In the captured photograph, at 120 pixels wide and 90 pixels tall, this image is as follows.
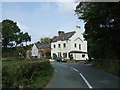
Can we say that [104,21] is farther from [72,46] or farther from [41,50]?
[41,50]

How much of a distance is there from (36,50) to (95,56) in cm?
5008

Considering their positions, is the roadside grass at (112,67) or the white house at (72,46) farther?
the white house at (72,46)

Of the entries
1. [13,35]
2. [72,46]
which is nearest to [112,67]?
[13,35]

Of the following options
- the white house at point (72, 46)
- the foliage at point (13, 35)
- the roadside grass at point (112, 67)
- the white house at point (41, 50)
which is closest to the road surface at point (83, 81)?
the roadside grass at point (112, 67)

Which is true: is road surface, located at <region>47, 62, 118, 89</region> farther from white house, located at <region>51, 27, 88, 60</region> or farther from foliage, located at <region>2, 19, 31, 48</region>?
white house, located at <region>51, 27, 88, 60</region>

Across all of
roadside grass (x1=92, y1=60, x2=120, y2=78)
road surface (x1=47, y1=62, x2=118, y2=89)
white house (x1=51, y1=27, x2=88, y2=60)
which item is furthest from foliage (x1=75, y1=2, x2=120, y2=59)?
white house (x1=51, y1=27, x2=88, y2=60)

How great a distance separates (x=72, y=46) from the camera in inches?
2542

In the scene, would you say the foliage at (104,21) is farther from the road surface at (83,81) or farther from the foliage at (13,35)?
the foliage at (13,35)

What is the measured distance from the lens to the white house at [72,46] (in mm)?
64250

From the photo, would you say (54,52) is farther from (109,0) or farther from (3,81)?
(3,81)

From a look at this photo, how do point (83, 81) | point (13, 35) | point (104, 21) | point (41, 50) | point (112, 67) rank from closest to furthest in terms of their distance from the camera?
point (83, 81), point (104, 21), point (112, 67), point (13, 35), point (41, 50)

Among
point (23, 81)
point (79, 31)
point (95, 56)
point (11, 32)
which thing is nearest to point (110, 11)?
point (23, 81)

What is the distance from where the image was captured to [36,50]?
8312 centimetres

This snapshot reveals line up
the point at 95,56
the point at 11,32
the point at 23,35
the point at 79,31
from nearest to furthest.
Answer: the point at 95,56, the point at 11,32, the point at 23,35, the point at 79,31
